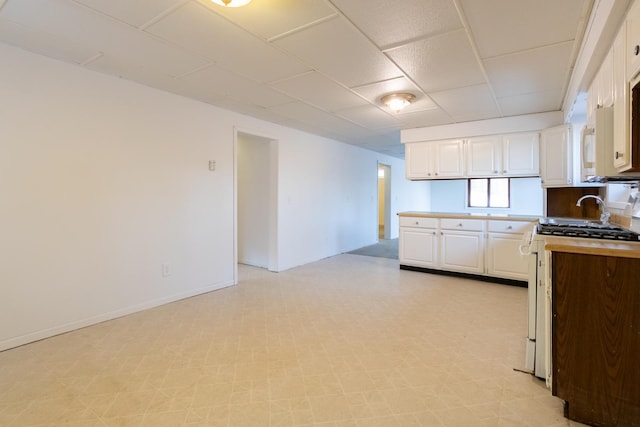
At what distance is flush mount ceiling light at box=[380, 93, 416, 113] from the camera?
11.1ft

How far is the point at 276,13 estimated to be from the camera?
1909 mm

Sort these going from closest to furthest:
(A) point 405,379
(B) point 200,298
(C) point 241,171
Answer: (A) point 405,379, (B) point 200,298, (C) point 241,171

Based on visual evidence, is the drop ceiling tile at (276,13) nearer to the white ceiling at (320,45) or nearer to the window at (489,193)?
the white ceiling at (320,45)

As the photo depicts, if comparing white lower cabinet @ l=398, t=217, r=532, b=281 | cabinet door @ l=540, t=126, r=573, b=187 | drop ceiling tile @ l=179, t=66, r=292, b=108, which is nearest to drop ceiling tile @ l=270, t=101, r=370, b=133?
drop ceiling tile @ l=179, t=66, r=292, b=108

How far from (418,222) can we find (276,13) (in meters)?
3.65

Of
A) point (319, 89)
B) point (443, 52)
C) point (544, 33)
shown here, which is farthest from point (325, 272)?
point (544, 33)

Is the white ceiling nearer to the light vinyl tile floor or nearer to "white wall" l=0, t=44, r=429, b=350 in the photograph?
"white wall" l=0, t=44, r=429, b=350

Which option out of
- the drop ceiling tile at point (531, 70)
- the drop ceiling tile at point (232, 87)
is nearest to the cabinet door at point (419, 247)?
the drop ceiling tile at point (531, 70)

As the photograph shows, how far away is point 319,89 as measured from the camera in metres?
3.23

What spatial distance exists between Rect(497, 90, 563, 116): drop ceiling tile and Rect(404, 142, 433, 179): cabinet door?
1.21m

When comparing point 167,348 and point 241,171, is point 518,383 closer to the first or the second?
point 167,348

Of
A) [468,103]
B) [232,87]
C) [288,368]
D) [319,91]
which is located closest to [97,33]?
[232,87]

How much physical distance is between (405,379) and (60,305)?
9.26 ft

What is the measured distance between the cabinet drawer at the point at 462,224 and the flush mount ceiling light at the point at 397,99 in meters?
1.85
